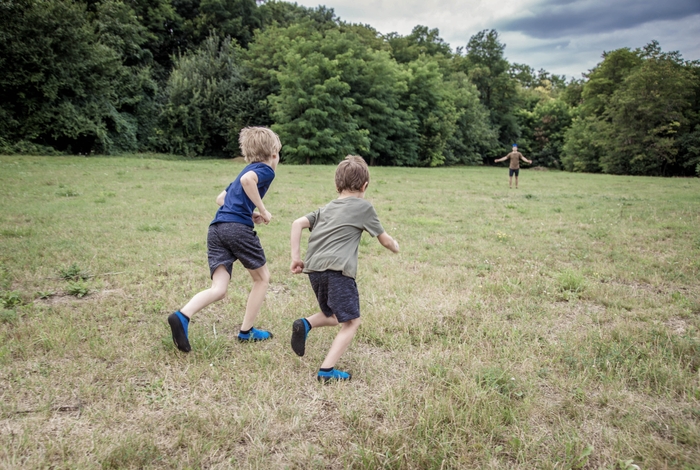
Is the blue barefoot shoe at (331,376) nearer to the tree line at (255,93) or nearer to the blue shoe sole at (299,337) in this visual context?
the blue shoe sole at (299,337)

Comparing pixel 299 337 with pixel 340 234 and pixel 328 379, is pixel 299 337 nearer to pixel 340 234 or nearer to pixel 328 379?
pixel 328 379

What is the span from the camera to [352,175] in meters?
3.34

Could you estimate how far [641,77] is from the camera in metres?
36.2

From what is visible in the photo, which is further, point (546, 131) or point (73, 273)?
point (546, 131)

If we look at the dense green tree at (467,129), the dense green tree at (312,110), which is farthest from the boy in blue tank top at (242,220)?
the dense green tree at (467,129)

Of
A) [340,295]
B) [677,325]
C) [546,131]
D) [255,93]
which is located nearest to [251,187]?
[340,295]

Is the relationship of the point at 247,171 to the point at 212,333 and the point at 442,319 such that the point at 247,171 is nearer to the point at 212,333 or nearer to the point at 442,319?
the point at 212,333

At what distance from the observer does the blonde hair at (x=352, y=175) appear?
3338 mm

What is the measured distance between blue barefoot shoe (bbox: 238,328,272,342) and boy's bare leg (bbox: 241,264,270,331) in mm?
60

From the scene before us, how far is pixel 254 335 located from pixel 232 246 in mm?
915

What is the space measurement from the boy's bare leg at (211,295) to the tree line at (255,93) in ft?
94.4

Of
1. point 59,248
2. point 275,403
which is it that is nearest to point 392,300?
point 275,403

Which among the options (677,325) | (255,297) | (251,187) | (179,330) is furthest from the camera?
(677,325)

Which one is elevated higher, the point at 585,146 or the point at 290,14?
the point at 290,14
